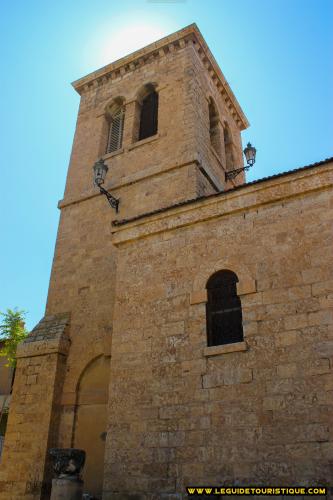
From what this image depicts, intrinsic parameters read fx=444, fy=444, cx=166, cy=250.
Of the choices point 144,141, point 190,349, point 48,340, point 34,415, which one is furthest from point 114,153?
point 190,349

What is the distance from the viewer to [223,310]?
267 inches

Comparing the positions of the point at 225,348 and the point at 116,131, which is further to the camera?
the point at 116,131

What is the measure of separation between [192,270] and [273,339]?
1835 mm

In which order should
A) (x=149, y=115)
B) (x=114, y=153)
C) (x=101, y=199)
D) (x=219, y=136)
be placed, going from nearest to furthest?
(x=101, y=199), (x=114, y=153), (x=149, y=115), (x=219, y=136)

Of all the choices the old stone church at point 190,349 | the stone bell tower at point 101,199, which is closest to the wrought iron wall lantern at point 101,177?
the stone bell tower at point 101,199

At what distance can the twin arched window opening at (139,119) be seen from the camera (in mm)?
14016

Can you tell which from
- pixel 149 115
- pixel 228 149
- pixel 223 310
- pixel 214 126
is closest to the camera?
pixel 223 310

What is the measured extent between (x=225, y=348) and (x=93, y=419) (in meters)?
4.27

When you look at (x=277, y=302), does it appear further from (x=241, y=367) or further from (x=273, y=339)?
(x=241, y=367)

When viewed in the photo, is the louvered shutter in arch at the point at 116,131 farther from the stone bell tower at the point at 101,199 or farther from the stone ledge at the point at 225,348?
the stone ledge at the point at 225,348

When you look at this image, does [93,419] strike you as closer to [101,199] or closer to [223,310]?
[223,310]

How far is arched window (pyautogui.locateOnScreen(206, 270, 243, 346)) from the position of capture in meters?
6.59

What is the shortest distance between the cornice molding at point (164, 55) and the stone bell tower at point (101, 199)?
0.04 metres

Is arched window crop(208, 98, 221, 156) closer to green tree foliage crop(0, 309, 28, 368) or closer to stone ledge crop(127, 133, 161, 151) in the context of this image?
stone ledge crop(127, 133, 161, 151)
